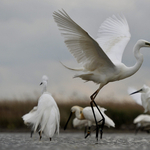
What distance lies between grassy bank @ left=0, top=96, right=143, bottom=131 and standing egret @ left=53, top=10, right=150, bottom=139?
5071 mm

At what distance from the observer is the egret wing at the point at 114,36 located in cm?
1037

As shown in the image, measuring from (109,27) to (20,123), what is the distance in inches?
234

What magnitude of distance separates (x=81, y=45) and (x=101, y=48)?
1.51 ft

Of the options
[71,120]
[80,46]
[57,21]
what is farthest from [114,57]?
[71,120]

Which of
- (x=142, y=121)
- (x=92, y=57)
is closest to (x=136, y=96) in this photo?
(x=142, y=121)

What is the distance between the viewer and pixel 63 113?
14883 millimetres

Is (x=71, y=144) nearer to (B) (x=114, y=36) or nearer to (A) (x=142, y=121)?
(B) (x=114, y=36)

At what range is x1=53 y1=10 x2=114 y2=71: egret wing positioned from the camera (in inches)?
289

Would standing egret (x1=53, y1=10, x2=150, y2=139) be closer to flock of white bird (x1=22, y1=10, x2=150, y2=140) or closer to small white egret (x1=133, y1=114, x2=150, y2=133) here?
flock of white bird (x1=22, y1=10, x2=150, y2=140)

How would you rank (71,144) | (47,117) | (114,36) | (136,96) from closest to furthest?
1. (71,144)
2. (47,117)
3. (114,36)
4. (136,96)

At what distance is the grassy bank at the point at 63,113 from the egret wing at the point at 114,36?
505 centimetres

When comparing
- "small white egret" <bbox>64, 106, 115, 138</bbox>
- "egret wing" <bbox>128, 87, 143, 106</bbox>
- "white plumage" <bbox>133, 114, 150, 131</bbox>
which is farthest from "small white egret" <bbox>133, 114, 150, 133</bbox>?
"small white egret" <bbox>64, 106, 115, 138</bbox>

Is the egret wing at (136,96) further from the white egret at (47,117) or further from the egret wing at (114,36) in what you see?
the white egret at (47,117)

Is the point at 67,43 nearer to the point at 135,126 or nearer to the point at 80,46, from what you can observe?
the point at 80,46
